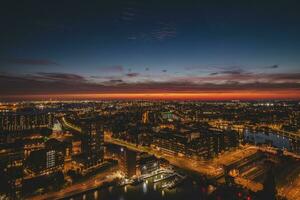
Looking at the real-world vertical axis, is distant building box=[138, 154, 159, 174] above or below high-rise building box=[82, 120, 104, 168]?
below

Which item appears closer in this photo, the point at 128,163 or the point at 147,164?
the point at 128,163

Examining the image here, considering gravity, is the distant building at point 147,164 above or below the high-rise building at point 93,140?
below

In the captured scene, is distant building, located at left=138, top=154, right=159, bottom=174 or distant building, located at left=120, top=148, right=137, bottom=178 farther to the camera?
distant building, located at left=138, top=154, right=159, bottom=174

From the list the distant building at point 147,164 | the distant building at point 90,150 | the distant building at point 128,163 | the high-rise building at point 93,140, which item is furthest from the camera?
the high-rise building at point 93,140

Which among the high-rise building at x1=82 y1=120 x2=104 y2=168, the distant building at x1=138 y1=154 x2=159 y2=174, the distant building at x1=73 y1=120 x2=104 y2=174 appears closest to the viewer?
the distant building at x1=138 y1=154 x2=159 y2=174

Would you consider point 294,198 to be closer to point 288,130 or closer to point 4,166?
point 4,166

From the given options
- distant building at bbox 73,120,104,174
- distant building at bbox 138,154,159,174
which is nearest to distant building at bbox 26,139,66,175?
distant building at bbox 73,120,104,174

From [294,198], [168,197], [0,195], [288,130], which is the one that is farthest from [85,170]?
[288,130]

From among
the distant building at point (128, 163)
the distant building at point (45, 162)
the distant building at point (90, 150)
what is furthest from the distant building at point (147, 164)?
the distant building at point (45, 162)

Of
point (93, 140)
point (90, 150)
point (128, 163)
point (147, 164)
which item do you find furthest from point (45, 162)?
point (147, 164)

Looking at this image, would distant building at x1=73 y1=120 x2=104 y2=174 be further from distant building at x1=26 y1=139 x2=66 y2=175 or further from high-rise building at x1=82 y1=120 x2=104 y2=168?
distant building at x1=26 y1=139 x2=66 y2=175

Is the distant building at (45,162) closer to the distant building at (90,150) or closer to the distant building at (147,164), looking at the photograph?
the distant building at (90,150)

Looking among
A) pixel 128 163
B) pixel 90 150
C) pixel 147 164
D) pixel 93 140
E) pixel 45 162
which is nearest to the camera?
pixel 128 163

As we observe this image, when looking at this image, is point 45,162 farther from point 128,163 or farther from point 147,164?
point 147,164
